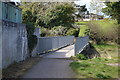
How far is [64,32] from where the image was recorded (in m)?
30.9

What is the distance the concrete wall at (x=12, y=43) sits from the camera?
785cm

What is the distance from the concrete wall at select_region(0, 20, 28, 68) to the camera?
25.8ft

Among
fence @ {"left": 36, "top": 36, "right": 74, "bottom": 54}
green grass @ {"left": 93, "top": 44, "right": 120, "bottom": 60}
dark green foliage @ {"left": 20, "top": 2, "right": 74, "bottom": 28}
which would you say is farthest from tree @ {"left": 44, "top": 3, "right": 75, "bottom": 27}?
fence @ {"left": 36, "top": 36, "right": 74, "bottom": 54}

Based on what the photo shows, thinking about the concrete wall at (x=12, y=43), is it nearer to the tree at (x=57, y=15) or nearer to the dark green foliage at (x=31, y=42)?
the dark green foliage at (x=31, y=42)

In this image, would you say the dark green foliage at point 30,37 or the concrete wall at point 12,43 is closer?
the concrete wall at point 12,43

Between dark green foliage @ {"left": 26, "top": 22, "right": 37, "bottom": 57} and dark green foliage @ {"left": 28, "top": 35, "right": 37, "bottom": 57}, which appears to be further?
dark green foliage @ {"left": 28, "top": 35, "right": 37, "bottom": 57}

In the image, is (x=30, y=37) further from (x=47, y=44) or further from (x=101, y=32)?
(x=101, y=32)

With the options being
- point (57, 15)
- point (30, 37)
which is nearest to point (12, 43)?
point (30, 37)

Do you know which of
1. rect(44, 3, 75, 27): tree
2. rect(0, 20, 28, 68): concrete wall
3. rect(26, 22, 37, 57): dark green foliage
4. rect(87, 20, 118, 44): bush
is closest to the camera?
rect(0, 20, 28, 68): concrete wall

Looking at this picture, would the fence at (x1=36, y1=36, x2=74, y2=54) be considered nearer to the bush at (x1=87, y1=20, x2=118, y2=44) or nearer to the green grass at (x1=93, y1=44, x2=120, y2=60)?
the green grass at (x1=93, y1=44, x2=120, y2=60)

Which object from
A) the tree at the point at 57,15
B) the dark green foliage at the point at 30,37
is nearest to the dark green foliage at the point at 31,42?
the dark green foliage at the point at 30,37

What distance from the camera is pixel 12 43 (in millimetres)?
8977

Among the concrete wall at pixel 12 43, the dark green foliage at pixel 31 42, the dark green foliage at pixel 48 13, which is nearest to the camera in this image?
the concrete wall at pixel 12 43

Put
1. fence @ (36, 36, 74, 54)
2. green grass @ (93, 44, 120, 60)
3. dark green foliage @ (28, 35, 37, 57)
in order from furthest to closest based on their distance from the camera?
green grass @ (93, 44, 120, 60) < fence @ (36, 36, 74, 54) < dark green foliage @ (28, 35, 37, 57)
